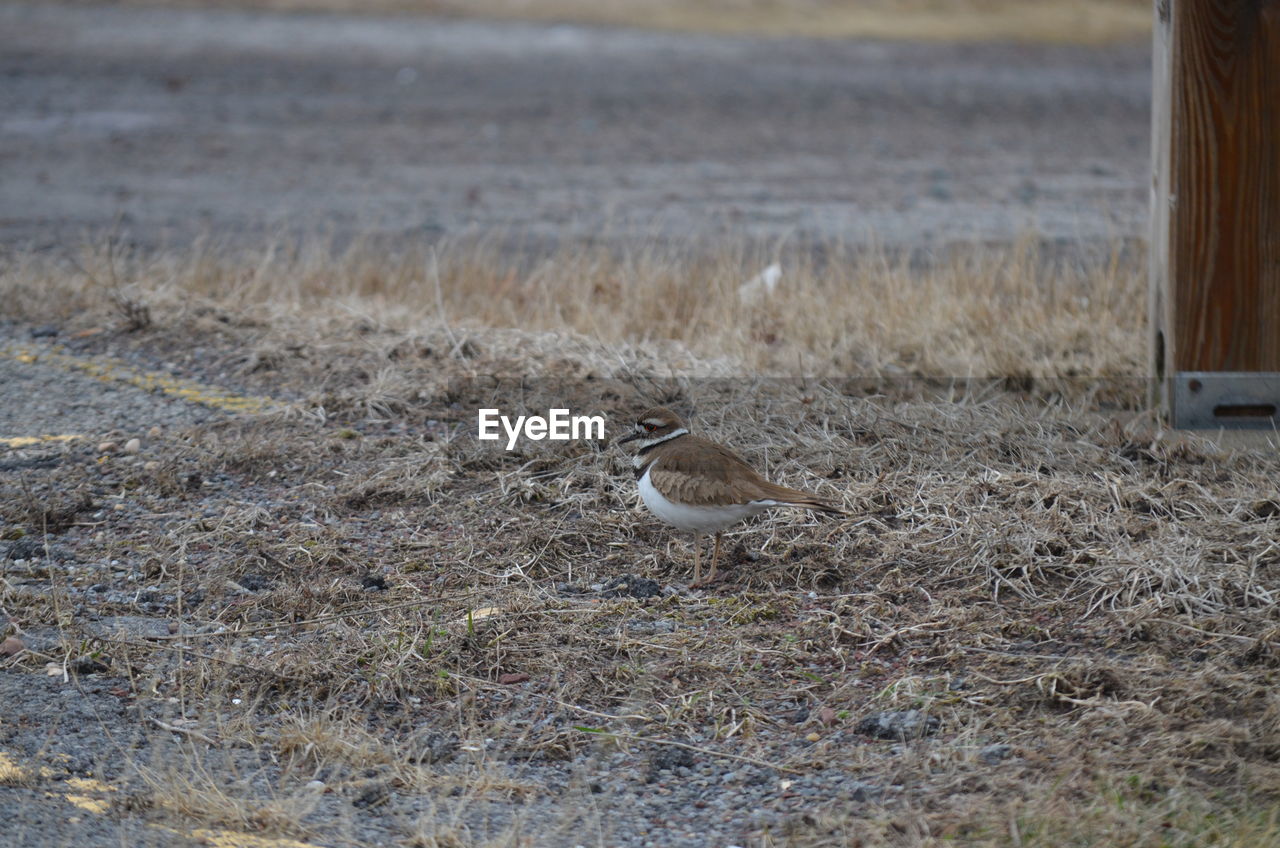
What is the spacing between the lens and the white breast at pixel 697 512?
4.76 m

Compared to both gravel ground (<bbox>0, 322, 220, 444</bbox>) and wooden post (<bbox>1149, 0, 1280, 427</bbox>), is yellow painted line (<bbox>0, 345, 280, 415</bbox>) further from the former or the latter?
wooden post (<bbox>1149, 0, 1280, 427</bbox>)

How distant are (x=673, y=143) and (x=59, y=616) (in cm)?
1244

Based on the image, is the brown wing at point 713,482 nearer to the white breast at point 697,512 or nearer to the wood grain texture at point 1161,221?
the white breast at point 697,512

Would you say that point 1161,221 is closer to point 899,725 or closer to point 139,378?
point 899,725

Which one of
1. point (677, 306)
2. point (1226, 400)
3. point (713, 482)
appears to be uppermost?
point (713, 482)

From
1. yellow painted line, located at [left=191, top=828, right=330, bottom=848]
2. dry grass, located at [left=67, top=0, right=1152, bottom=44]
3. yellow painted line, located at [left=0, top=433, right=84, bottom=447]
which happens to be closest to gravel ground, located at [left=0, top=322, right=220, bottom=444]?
yellow painted line, located at [left=0, top=433, right=84, bottom=447]

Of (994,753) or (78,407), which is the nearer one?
(994,753)

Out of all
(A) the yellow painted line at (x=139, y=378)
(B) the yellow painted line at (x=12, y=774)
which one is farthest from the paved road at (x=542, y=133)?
(B) the yellow painted line at (x=12, y=774)

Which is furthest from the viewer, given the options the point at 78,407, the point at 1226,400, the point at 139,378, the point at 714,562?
the point at 139,378

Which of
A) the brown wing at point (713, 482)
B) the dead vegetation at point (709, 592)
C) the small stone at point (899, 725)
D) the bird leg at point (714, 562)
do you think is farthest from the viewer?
the bird leg at point (714, 562)

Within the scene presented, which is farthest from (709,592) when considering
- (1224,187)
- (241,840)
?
(1224,187)

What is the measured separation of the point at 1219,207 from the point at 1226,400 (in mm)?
815

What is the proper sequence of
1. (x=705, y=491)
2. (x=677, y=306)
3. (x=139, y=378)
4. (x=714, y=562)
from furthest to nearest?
(x=677, y=306)
(x=139, y=378)
(x=714, y=562)
(x=705, y=491)

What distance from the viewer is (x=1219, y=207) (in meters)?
5.80
